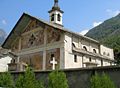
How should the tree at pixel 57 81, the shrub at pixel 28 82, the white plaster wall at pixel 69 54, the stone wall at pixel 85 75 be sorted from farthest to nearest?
the white plaster wall at pixel 69 54, the shrub at pixel 28 82, the stone wall at pixel 85 75, the tree at pixel 57 81

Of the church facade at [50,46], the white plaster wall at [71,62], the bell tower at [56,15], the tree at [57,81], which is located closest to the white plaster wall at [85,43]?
the church facade at [50,46]

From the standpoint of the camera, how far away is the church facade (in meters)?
30.3

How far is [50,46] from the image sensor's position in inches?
1244

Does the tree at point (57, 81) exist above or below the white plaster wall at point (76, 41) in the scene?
below

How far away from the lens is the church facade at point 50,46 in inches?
1193

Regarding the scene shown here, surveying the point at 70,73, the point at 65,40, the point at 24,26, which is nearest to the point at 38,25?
the point at 24,26

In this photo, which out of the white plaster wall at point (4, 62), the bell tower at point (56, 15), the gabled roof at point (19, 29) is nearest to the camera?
the white plaster wall at point (4, 62)

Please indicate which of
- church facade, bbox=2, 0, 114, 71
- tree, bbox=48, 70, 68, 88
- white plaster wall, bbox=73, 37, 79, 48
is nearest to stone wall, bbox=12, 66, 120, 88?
tree, bbox=48, 70, 68, 88

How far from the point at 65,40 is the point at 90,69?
1789 cm

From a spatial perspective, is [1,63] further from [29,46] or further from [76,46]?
[76,46]

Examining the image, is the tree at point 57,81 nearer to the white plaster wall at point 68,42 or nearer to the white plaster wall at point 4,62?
the white plaster wall at point 68,42

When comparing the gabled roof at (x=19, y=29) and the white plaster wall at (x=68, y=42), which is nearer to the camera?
the white plaster wall at (x=68, y=42)

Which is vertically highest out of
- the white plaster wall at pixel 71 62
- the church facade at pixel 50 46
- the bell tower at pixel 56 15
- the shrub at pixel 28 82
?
the bell tower at pixel 56 15

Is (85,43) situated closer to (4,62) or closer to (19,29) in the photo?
(19,29)
